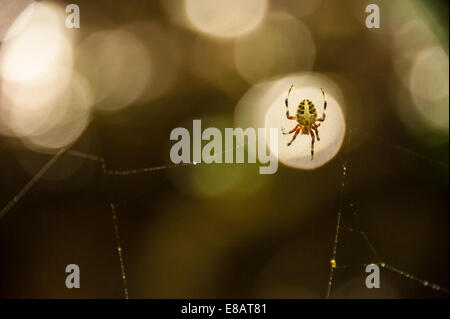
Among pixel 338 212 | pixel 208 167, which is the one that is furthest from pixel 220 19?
pixel 338 212

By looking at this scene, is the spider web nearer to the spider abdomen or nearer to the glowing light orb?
the spider abdomen

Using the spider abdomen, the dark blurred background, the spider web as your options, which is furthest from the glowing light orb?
the spider abdomen

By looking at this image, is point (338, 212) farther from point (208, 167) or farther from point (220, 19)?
point (220, 19)

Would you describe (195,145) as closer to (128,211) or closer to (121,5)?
(128,211)

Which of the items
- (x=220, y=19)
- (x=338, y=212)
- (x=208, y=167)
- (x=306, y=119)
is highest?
(x=220, y=19)

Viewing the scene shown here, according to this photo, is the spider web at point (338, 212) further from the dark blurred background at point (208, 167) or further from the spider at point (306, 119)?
the spider at point (306, 119)

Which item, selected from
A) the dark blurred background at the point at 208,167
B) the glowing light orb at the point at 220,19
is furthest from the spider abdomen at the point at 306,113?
the glowing light orb at the point at 220,19
